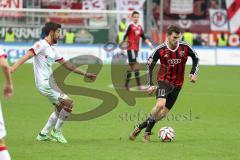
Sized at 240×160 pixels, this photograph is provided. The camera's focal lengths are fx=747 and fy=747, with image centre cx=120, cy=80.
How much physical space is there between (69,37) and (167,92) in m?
25.2

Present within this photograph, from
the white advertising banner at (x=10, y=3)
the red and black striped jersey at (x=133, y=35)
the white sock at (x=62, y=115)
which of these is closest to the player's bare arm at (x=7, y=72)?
the white sock at (x=62, y=115)

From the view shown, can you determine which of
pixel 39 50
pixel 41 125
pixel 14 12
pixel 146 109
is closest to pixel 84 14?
pixel 14 12

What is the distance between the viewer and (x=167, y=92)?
46.2 ft

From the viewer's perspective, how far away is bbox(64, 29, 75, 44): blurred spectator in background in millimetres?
38844

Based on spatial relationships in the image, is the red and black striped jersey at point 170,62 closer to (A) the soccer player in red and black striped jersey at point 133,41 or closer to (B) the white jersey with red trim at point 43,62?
(B) the white jersey with red trim at point 43,62

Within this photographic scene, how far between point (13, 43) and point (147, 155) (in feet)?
83.2

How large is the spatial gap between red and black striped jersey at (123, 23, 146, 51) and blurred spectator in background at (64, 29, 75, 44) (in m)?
14.1

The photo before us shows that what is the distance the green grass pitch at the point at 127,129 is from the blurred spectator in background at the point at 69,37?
12.5 m

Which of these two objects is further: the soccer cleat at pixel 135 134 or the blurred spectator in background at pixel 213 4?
the blurred spectator in background at pixel 213 4

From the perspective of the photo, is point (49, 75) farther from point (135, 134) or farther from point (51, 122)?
point (135, 134)

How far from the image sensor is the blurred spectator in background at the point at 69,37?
1529 inches

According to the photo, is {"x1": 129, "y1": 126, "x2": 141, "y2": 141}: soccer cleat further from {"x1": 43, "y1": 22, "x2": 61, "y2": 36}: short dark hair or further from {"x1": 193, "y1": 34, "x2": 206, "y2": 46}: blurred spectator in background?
{"x1": 193, "y1": 34, "x2": 206, "y2": 46}: blurred spectator in background

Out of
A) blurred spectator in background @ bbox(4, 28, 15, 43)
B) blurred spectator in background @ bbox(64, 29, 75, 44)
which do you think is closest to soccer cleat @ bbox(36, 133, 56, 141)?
blurred spectator in background @ bbox(4, 28, 15, 43)

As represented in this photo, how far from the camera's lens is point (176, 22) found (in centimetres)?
4747
